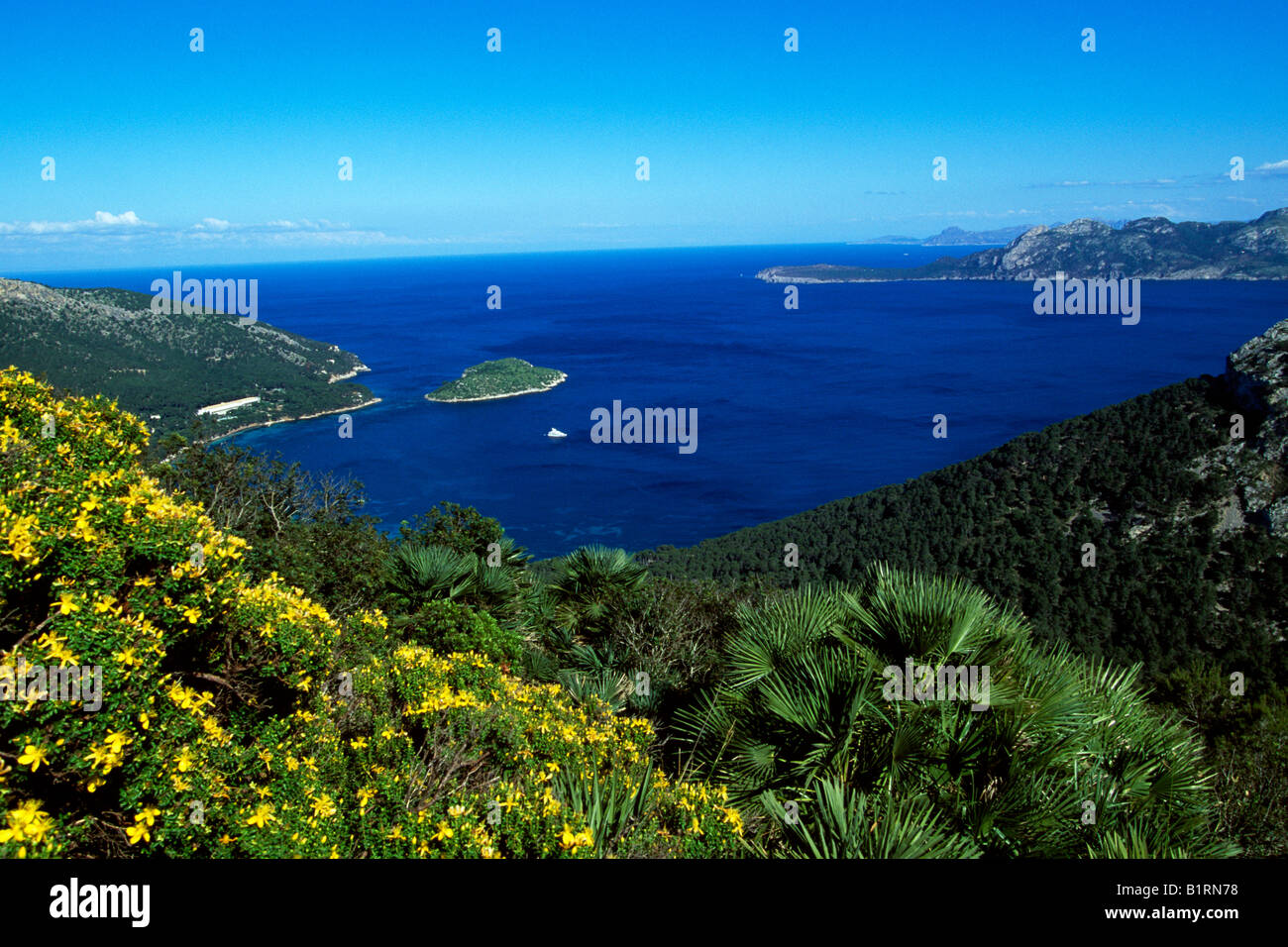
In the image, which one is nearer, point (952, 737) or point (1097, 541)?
point (952, 737)

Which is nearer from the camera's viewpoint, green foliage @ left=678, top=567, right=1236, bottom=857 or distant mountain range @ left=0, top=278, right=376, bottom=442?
green foliage @ left=678, top=567, right=1236, bottom=857

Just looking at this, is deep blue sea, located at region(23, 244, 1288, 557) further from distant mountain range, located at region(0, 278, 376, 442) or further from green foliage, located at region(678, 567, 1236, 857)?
green foliage, located at region(678, 567, 1236, 857)

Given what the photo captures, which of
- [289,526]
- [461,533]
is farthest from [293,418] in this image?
[461,533]

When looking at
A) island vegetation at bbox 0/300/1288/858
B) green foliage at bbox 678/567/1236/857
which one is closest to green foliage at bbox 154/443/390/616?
island vegetation at bbox 0/300/1288/858

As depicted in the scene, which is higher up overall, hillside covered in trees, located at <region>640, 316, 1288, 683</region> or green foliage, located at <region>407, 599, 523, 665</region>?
green foliage, located at <region>407, 599, 523, 665</region>

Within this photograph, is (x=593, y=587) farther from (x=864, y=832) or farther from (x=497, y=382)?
(x=497, y=382)

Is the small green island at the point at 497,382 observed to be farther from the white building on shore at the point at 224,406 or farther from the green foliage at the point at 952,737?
the green foliage at the point at 952,737
